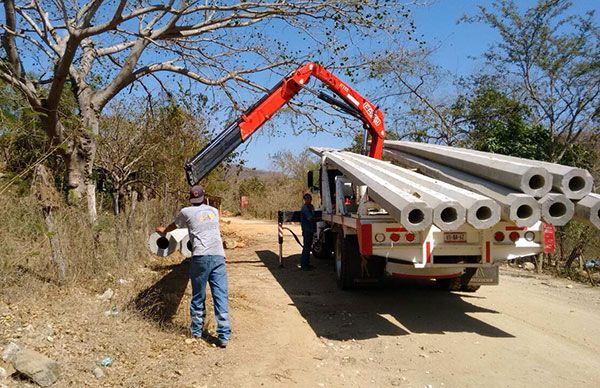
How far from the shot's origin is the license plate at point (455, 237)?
6855mm

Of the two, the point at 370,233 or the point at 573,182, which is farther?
the point at 370,233

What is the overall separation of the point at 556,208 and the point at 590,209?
61cm

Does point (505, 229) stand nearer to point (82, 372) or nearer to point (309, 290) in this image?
point (309, 290)

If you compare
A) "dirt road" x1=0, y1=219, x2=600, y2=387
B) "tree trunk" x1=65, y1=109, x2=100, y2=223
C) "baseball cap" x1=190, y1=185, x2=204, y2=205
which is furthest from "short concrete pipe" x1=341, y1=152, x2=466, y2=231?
"tree trunk" x1=65, y1=109, x2=100, y2=223

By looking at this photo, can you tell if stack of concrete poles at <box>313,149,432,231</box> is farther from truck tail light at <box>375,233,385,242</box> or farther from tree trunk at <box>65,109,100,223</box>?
tree trunk at <box>65,109,100,223</box>

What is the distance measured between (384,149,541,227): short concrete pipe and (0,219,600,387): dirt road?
154cm

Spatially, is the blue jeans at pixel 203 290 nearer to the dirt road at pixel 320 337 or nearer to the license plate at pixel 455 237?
the dirt road at pixel 320 337

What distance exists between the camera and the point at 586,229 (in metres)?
12.6

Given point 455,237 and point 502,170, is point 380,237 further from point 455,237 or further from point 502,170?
point 502,170

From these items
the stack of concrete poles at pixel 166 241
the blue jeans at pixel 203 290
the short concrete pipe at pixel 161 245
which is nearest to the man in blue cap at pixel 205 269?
the blue jeans at pixel 203 290

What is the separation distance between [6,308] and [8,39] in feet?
17.8

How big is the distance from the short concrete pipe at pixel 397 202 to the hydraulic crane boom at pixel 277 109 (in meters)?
3.19

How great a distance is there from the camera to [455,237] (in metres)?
6.87

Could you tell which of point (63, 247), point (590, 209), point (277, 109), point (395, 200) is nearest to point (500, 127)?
point (277, 109)
